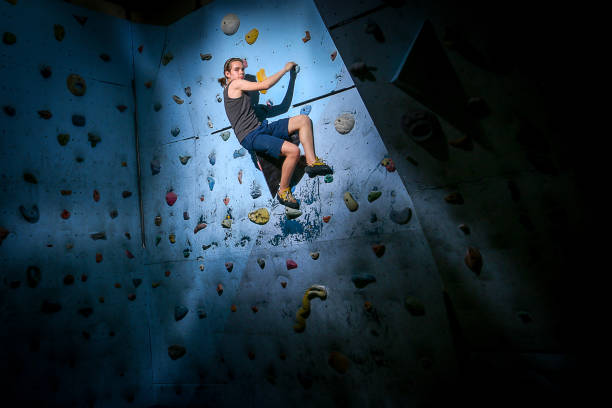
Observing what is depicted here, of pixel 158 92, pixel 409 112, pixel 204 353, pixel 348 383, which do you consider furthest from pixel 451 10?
pixel 204 353

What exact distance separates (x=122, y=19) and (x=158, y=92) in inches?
25.4

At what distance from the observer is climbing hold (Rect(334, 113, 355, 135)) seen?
1634 millimetres

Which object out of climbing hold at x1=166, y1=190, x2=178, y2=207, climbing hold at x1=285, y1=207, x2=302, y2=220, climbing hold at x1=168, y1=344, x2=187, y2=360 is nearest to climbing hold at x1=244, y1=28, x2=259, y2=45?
climbing hold at x1=285, y1=207, x2=302, y2=220

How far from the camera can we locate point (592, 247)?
114cm

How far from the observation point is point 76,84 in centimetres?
212

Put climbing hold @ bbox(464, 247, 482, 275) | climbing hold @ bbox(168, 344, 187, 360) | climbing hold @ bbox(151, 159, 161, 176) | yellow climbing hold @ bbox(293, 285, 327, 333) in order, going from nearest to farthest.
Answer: climbing hold @ bbox(464, 247, 482, 275) → yellow climbing hold @ bbox(293, 285, 327, 333) → climbing hold @ bbox(168, 344, 187, 360) → climbing hold @ bbox(151, 159, 161, 176)

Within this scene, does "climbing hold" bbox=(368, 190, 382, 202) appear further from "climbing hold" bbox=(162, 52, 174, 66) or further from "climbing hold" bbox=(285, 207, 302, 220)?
"climbing hold" bbox=(162, 52, 174, 66)

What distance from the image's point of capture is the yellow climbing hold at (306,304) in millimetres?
1720

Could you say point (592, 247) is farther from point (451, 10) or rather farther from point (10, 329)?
point (10, 329)

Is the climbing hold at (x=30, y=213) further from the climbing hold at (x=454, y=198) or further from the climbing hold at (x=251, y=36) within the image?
the climbing hold at (x=454, y=198)

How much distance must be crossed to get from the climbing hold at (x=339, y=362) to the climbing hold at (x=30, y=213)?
189cm

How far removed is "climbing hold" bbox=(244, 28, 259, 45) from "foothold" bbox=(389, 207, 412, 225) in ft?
4.21

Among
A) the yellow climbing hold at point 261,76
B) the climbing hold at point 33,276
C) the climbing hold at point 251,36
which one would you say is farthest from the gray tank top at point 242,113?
the climbing hold at point 33,276

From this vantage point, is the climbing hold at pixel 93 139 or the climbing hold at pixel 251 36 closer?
the climbing hold at pixel 251 36
